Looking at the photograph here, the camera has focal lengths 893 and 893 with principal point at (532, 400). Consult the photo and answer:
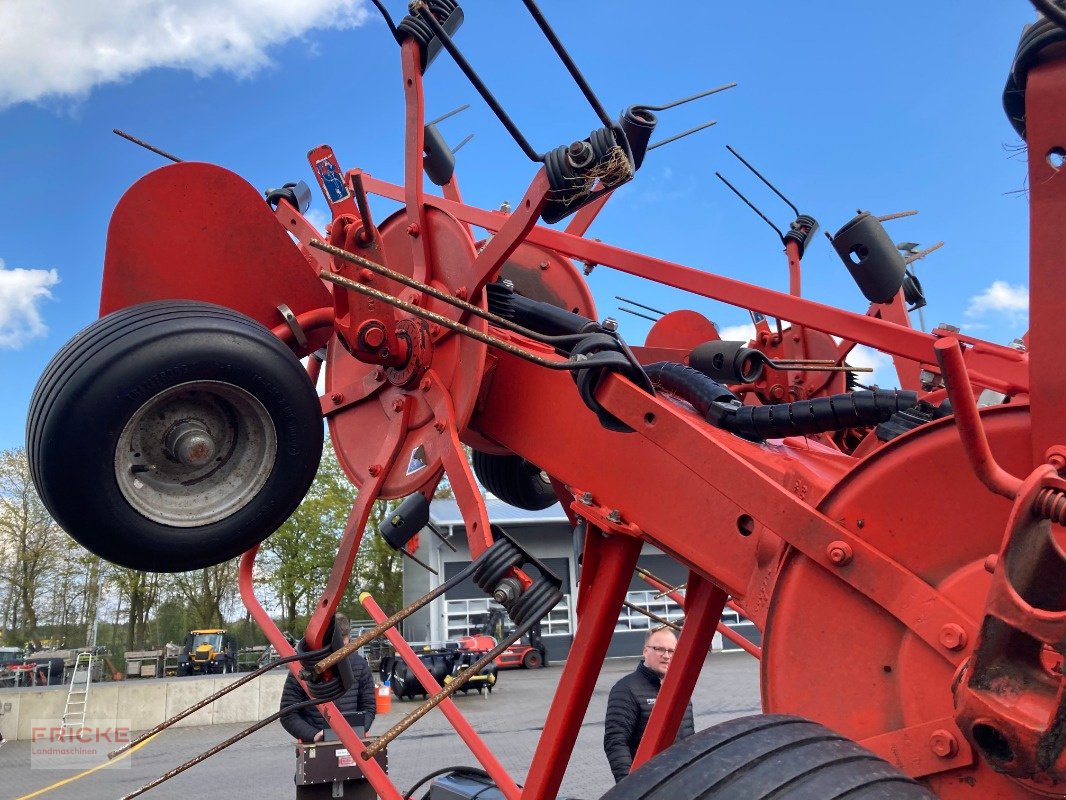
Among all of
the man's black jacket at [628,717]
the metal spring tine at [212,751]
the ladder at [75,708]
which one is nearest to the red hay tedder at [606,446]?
the metal spring tine at [212,751]

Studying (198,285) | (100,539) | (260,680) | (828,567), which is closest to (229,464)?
(100,539)

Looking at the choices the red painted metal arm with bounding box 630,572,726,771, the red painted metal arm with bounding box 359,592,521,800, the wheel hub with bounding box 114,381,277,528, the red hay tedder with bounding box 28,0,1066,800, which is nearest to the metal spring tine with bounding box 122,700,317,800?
the red hay tedder with bounding box 28,0,1066,800

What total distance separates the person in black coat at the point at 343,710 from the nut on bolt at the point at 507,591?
14.6 feet

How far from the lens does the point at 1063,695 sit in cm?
145

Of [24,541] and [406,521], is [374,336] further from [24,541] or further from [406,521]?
[24,541]

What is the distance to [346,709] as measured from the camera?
308 inches

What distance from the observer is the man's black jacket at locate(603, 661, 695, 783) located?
5312 mm

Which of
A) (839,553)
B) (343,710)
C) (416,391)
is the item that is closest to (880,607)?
(839,553)

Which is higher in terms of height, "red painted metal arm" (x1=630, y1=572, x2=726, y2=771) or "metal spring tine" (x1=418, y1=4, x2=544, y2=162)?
"metal spring tine" (x1=418, y1=4, x2=544, y2=162)

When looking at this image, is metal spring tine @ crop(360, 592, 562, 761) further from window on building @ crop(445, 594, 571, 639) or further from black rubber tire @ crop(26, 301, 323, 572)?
window on building @ crop(445, 594, 571, 639)

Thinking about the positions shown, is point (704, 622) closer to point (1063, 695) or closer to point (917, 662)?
point (917, 662)

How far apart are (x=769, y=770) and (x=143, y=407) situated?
240 cm

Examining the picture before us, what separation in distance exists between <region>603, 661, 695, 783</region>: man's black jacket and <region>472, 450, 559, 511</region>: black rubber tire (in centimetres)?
130

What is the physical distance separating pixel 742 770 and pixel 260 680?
2020cm
